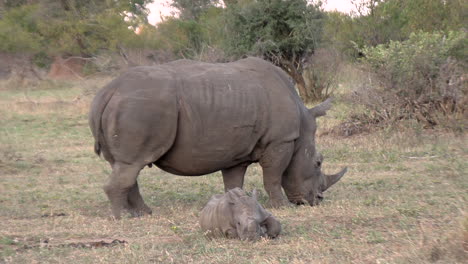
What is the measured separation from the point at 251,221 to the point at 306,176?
266 cm

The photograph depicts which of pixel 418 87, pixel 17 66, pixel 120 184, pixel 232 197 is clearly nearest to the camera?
pixel 232 197

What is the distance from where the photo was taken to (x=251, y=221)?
593 cm

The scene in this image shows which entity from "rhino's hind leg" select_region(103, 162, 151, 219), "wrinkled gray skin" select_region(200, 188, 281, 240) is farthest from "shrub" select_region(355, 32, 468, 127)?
"wrinkled gray skin" select_region(200, 188, 281, 240)

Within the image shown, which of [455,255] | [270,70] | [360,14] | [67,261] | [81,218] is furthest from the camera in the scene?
[360,14]

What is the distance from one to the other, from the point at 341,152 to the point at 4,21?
1128 inches

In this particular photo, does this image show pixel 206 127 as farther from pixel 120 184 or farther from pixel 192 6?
pixel 192 6

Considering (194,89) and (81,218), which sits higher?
(194,89)

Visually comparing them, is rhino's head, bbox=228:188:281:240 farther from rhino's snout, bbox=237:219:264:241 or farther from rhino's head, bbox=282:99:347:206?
rhino's head, bbox=282:99:347:206

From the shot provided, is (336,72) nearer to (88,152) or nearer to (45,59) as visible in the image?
(88,152)

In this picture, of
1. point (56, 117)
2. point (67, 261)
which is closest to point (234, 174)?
point (67, 261)

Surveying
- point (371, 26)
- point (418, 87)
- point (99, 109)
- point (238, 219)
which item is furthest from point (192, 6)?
point (238, 219)

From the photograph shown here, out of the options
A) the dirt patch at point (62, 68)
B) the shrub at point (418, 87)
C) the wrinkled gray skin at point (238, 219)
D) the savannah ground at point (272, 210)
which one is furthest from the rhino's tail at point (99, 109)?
the dirt patch at point (62, 68)

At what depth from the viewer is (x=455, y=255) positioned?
479cm

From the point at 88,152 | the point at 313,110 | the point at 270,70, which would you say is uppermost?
the point at 270,70
